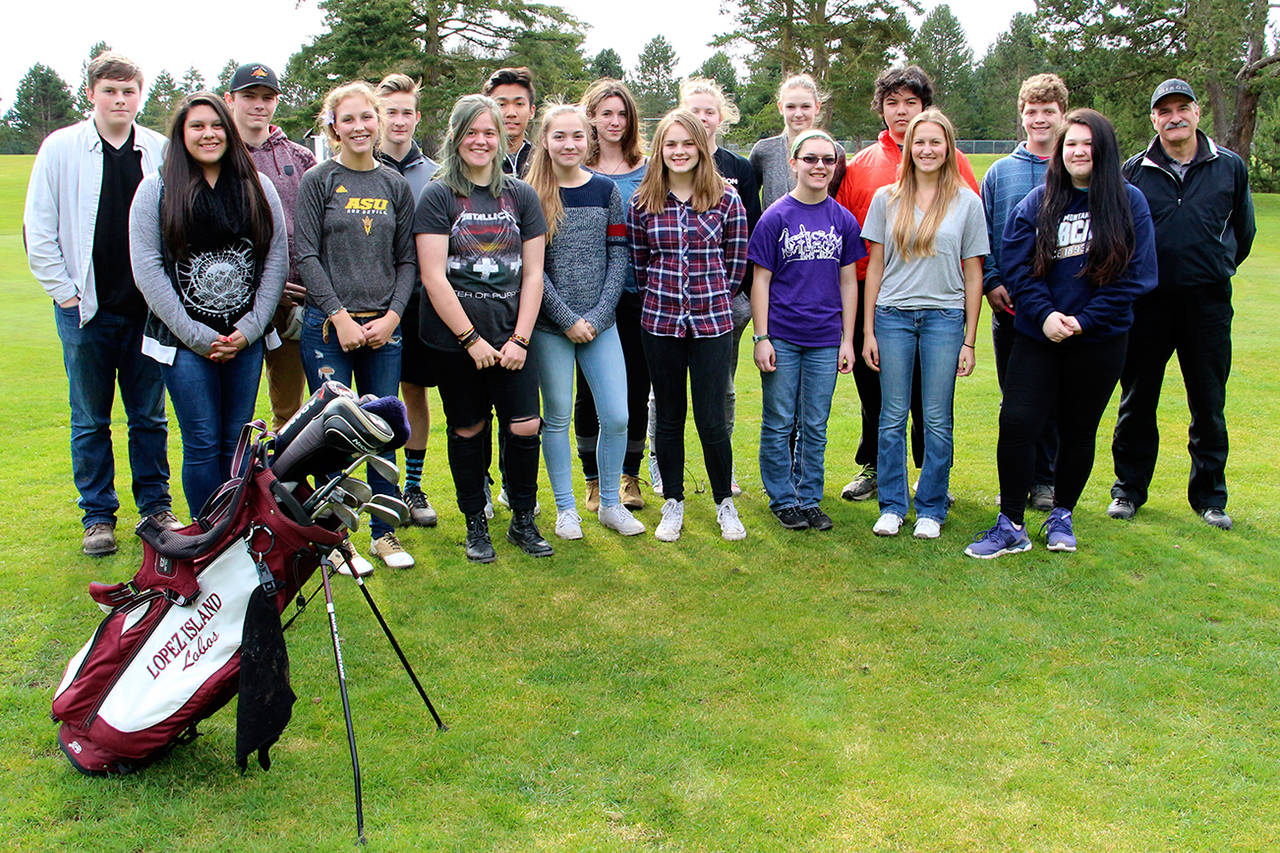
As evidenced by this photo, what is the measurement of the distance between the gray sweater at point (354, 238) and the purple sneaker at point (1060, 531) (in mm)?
3274

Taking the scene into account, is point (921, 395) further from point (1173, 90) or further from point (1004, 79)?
point (1004, 79)

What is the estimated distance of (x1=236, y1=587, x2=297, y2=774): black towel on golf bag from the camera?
2863 mm

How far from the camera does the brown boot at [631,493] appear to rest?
5.79 meters

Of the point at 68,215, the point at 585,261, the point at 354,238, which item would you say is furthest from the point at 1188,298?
the point at 68,215

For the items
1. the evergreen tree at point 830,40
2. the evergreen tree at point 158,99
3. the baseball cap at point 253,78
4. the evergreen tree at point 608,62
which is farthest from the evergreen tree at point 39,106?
the baseball cap at point 253,78

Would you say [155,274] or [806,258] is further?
[806,258]

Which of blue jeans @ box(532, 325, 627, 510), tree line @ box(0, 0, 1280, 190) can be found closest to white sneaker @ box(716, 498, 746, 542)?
blue jeans @ box(532, 325, 627, 510)

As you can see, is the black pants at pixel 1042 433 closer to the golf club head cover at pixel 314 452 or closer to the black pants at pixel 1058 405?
the black pants at pixel 1058 405

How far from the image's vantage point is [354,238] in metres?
4.63

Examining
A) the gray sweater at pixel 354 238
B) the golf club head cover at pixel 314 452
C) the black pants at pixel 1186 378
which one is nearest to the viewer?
the golf club head cover at pixel 314 452

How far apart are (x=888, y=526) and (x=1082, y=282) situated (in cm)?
149

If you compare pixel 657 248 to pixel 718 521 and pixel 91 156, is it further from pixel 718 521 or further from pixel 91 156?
pixel 91 156

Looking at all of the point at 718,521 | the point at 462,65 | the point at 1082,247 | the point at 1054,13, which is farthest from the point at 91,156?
the point at 1054,13

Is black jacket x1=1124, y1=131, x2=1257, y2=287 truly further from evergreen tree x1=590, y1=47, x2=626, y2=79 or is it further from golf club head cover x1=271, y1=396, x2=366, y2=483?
evergreen tree x1=590, y1=47, x2=626, y2=79
